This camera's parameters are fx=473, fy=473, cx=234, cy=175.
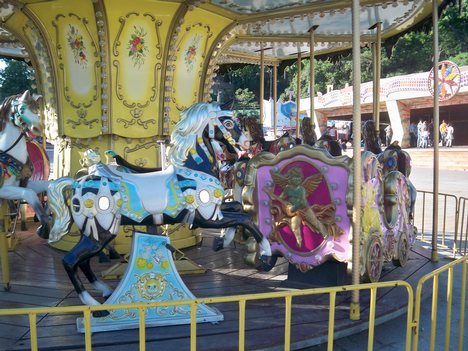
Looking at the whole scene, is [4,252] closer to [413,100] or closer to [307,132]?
[307,132]

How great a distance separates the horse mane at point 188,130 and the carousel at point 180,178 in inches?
0.4

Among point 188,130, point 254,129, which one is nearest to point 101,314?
point 188,130

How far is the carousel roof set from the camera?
18.9 feet

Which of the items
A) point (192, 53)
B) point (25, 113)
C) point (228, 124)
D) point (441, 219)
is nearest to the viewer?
point (228, 124)

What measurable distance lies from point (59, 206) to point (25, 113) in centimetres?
180

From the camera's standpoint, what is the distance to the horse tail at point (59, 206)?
350cm

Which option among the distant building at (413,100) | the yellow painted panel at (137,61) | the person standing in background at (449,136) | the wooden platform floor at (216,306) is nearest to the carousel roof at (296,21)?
the yellow painted panel at (137,61)

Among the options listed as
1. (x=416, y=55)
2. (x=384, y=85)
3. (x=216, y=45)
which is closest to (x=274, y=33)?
(x=216, y=45)

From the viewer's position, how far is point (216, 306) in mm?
3996

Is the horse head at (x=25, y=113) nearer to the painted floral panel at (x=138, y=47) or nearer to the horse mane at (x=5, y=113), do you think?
the horse mane at (x=5, y=113)

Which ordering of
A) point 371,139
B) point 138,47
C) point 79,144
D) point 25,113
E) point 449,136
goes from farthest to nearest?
point 449,136 → point 371,139 → point 79,144 → point 138,47 → point 25,113

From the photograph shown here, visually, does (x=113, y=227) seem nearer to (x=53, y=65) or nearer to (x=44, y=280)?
(x=44, y=280)

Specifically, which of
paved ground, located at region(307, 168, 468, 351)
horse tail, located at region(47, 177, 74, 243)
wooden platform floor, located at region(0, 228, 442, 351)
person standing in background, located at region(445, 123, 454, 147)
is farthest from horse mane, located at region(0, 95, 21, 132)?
person standing in background, located at region(445, 123, 454, 147)

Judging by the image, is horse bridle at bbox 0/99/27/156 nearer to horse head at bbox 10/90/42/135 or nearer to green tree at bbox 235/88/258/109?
horse head at bbox 10/90/42/135
